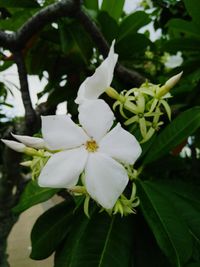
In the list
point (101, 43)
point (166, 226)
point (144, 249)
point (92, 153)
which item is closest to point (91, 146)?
point (92, 153)

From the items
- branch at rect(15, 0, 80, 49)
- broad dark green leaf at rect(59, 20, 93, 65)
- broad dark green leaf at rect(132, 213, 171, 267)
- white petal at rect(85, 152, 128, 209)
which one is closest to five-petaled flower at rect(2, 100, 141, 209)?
white petal at rect(85, 152, 128, 209)

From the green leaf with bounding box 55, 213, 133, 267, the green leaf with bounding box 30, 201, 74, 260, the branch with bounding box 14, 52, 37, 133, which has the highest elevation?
the branch with bounding box 14, 52, 37, 133

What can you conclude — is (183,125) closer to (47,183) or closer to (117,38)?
(47,183)

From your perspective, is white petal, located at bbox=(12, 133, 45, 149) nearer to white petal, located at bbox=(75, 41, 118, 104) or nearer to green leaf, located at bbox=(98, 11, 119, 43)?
white petal, located at bbox=(75, 41, 118, 104)

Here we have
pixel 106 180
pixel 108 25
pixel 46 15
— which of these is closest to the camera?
pixel 106 180

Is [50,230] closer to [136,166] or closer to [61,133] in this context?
[136,166]

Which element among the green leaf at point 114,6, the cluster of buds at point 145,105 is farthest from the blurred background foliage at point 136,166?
the cluster of buds at point 145,105

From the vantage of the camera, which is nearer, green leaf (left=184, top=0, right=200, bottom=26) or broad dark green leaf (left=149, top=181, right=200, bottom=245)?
broad dark green leaf (left=149, top=181, right=200, bottom=245)

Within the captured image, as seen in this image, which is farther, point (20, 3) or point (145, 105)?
point (20, 3)
